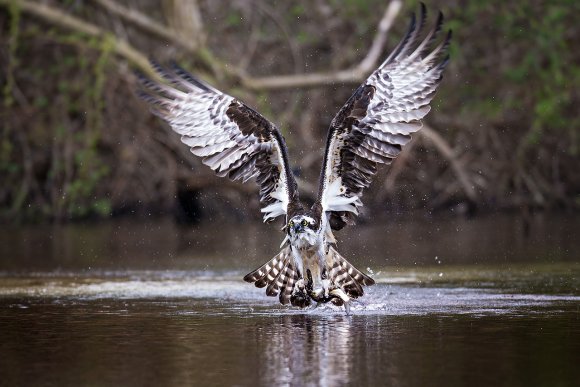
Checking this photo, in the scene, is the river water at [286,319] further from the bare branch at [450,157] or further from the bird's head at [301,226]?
the bare branch at [450,157]

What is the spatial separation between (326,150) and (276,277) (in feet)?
3.35

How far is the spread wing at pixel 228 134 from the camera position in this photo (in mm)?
9742

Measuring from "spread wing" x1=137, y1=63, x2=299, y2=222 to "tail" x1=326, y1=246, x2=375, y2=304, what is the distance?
63 cm

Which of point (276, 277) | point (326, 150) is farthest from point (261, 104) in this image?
point (276, 277)

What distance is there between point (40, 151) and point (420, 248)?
9.59 meters

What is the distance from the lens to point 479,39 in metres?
24.0

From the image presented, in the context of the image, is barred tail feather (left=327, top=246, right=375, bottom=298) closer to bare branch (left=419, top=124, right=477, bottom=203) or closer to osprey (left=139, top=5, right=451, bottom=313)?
osprey (left=139, top=5, right=451, bottom=313)

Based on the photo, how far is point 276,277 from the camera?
9.13 m

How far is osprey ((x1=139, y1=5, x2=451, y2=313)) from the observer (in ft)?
29.9

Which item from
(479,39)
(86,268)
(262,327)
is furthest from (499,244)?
(479,39)

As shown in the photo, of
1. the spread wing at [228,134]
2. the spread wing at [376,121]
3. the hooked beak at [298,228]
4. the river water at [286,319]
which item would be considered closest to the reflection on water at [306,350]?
the river water at [286,319]

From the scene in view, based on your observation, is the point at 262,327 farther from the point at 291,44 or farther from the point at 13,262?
the point at 291,44

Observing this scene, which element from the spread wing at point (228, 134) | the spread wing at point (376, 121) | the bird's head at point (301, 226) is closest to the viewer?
the bird's head at point (301, 226)

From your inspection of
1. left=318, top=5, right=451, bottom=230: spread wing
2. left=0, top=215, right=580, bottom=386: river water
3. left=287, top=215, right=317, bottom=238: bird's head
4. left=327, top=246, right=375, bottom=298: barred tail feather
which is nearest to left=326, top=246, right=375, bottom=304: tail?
left=327, top=246, right=375, bottom=298: barred tail feather
